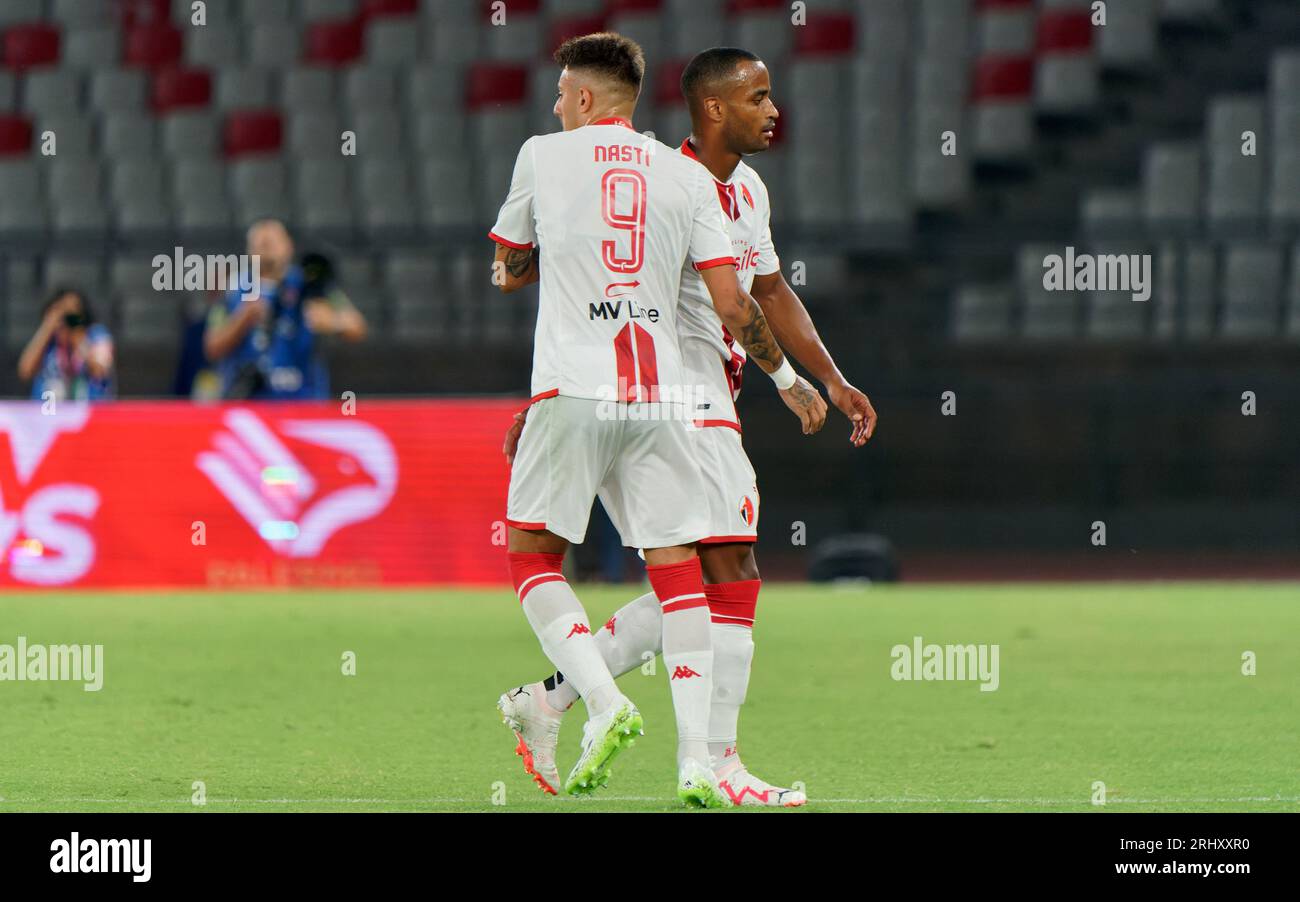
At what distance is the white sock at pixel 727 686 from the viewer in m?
6.36

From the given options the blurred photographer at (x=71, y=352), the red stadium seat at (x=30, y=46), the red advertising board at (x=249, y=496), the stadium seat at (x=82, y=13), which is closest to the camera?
the red advertising board at (x=249, y=496)

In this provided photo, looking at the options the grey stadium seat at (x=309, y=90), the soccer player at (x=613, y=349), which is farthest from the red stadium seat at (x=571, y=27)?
the soccer player at (x=613, y=349)

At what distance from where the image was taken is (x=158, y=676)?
32.7 feet

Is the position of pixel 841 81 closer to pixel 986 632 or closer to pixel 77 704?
pixel 986 632

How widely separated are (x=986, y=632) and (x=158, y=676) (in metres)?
4.78

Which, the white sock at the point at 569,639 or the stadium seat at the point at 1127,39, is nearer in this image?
the white sock at the point at 569,639

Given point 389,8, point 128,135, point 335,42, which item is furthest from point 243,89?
point 389,8

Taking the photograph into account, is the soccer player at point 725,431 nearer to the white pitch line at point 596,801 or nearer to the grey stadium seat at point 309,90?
the white pitch line at point 596,801

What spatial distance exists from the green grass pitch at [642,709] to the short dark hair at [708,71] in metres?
2.10

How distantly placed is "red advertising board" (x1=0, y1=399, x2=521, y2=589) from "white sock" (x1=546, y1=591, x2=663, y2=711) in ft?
26.8

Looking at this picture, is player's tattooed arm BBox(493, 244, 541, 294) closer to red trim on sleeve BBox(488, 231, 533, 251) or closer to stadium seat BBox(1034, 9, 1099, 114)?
red trim on sleeve BBox(488, 231, 533, 251)

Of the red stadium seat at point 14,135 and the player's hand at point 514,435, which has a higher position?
the red stadium seat at point 14,135

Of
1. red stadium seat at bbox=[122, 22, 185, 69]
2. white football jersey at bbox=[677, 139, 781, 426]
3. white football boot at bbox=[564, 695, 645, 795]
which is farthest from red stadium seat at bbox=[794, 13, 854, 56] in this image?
white football boot at bbox=[564, 695, 645, 795]

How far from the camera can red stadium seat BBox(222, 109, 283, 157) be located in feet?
69.7
